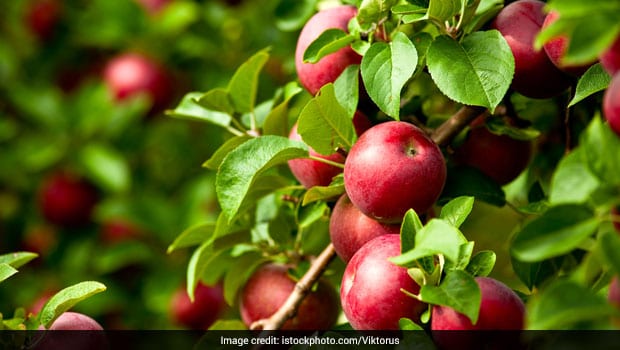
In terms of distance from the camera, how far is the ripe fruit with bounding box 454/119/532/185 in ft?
3.84

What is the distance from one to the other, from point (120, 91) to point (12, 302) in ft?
2.14

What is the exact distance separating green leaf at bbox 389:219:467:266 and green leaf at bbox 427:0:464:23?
28cm

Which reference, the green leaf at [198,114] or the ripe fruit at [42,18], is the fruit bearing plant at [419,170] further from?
the ripe fruit at [42,18]

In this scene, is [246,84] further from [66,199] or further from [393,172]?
[66,199]

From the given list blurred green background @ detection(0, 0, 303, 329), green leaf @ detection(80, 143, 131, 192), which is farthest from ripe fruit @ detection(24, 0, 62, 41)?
green leaf @ detection(80, 143, 131, 192)

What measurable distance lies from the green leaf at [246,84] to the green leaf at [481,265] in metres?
0.48

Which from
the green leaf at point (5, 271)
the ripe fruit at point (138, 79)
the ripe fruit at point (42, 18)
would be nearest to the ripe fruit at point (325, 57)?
the green leaf at point (5, 271)

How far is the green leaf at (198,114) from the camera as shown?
1271mm

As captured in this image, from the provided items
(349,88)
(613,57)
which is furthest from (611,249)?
(349,88)

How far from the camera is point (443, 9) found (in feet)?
3.15

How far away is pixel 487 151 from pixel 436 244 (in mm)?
433

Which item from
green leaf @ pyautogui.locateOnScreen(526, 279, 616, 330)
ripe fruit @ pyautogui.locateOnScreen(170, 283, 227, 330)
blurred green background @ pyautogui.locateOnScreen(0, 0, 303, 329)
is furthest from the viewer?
blurred green background @ pyautogui.locateOnScreen(0, 0, 303, 329)

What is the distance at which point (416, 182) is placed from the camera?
937mm

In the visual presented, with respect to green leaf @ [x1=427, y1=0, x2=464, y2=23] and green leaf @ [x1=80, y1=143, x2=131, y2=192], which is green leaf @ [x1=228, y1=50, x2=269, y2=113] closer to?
green leaf @ [x1=427, y1=0, x2=464, y2=23]
